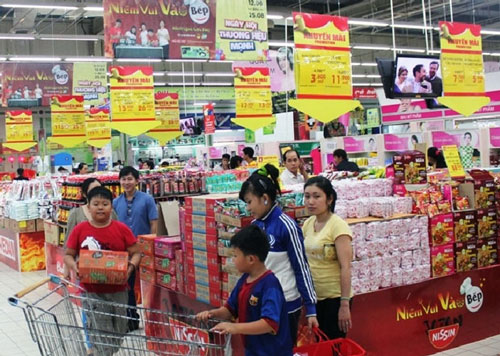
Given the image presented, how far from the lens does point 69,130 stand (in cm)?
1636

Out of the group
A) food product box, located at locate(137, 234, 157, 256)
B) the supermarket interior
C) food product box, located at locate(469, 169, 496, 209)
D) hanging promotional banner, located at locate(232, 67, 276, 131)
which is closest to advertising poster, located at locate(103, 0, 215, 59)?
the supermarket interior

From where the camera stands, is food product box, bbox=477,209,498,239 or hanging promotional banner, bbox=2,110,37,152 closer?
food product box, bbox=477,209,498,239

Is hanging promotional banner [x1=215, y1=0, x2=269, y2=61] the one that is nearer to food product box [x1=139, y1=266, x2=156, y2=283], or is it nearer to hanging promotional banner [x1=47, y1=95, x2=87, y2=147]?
food product box [x1=139, y1=266, x2=156, y2=283]

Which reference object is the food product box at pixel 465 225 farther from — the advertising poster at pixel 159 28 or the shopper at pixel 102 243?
the advertising poster at pixel 159 28

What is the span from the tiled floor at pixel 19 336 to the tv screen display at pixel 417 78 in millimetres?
4047

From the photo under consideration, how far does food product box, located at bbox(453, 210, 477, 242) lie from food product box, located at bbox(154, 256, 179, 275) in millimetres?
2441

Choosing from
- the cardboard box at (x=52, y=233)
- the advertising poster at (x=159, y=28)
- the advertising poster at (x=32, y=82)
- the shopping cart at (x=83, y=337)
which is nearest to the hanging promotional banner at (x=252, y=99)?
the advertising poster at (x=159, y=28)

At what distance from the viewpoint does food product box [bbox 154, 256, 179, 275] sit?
5.28 metres

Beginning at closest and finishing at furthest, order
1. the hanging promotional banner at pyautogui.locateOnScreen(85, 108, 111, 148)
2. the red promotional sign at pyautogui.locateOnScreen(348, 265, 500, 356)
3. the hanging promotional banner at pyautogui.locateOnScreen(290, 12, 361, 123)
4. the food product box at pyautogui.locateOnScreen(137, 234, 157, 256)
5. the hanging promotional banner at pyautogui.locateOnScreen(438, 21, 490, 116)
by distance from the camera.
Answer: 1. the red promotional sign at pyautogui.locateOnScreen(348, 265, 500, 356)
2. the food product box at pyautogui.locateOnScreen(137, 234, 157, 256)
3. the hanging promotional banner at pyautogui.locateOnScreen(290, 12, 361, 123)
4. the hanging promotional banner at pyautogui.locateOnScreen(438, 21, 490, 116)
5. the hanging promotional banner at pyautogui.locateOnScreen(85, 108, 111, 148)

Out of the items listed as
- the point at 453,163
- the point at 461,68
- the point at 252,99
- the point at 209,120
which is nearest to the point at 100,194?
the point at 453,163

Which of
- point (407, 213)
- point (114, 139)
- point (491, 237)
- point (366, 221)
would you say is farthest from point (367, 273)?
point (114, 139)

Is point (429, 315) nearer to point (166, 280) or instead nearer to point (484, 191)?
point (484, 191)

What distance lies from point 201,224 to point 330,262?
1208mm

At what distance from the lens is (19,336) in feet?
22.3
